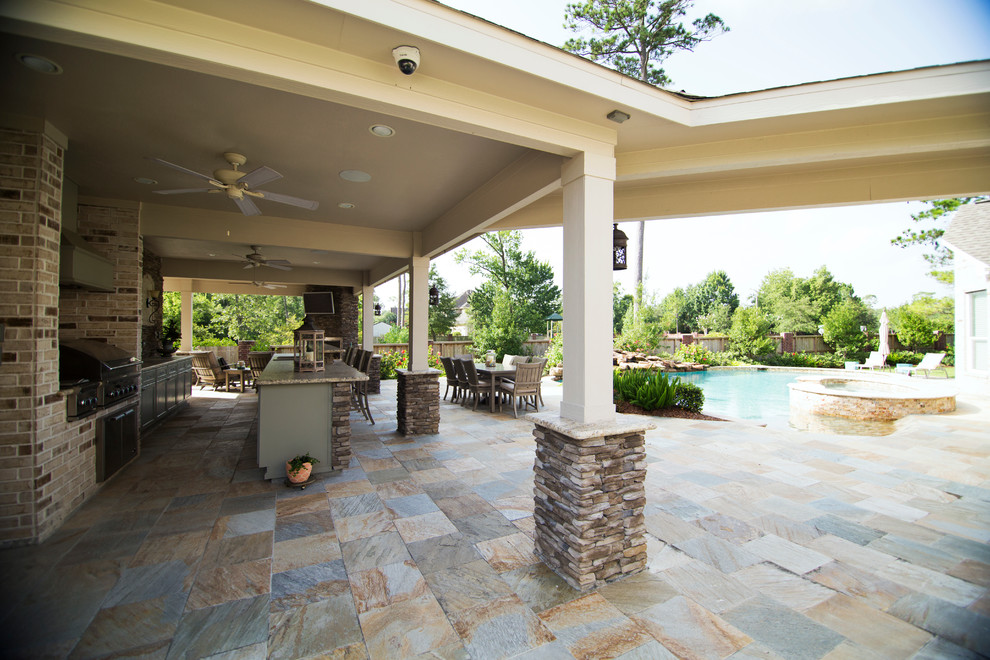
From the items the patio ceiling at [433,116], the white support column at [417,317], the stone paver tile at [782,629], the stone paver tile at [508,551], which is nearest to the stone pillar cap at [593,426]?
the stone paver tile at [508,551]

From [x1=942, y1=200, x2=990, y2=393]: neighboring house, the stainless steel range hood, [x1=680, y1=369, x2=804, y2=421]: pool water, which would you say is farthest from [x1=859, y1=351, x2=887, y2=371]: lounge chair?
the stainless steel range hood

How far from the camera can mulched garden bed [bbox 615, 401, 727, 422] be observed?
6.71 meters

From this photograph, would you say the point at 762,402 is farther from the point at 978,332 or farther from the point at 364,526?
the point at 364,526

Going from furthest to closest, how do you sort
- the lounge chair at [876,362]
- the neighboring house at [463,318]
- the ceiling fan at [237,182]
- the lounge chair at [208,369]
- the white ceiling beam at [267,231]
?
the neighboring house at [463,318] < the lounge chair at [876,362] < the lounge chair at [208,369] < the white ceiling beam at [267,231] < the ceiling fan at [237,182]

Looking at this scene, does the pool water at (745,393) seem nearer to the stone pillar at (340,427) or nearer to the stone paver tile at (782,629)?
the stone paver tile at (782,629)

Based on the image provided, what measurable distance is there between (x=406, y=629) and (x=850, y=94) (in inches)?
148

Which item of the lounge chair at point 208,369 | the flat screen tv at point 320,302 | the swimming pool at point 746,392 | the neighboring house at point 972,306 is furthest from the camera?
the flat screen tv at point 320,302

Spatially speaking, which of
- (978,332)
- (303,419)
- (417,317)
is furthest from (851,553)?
(978,332)

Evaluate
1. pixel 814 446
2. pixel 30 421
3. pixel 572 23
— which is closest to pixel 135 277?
pixel 30 421

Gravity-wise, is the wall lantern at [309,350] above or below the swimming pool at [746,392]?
above

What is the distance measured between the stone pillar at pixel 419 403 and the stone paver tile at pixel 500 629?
3.60m

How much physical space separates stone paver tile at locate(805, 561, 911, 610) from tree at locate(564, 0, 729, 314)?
36.1 ft

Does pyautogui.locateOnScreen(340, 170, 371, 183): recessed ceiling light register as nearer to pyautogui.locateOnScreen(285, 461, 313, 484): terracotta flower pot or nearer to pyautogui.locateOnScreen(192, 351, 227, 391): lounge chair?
pyautogui.locateOnScreen(285, 461, 313, 484): terracotta flower pot

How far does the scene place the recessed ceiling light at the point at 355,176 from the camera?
3.86 meters
